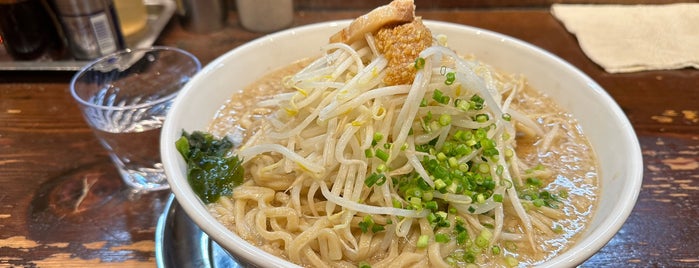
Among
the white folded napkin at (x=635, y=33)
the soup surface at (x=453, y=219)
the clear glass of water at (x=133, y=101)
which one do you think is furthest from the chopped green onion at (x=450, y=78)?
the white folded napkin at (x=635, y=33)

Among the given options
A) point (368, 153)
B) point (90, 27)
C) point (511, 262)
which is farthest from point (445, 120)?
point (90, 27)

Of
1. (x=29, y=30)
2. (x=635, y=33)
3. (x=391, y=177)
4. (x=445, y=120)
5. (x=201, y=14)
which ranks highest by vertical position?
(x=445, y=120)

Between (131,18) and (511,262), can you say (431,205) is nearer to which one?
(511,262)

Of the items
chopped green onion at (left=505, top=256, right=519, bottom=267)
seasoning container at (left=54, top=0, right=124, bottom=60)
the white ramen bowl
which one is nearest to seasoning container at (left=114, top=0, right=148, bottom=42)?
seasoning container at (left=54, top=0, right=124, bottom=60)

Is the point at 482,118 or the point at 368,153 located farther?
the point at 482,118

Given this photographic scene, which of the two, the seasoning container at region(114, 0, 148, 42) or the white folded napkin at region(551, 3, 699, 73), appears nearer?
the white folded napkin at region(551, 3, 699, 73)

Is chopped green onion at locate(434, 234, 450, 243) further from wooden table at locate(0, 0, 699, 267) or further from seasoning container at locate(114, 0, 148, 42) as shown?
seasoning container at locate(114, 0, 148, 42)

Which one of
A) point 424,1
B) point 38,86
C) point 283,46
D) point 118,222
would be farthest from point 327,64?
point 424,1


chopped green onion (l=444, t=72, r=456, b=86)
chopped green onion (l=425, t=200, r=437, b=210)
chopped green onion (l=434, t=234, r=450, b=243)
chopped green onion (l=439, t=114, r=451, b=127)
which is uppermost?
chopped green onion (l=444, t=72, r=456, b=86)
